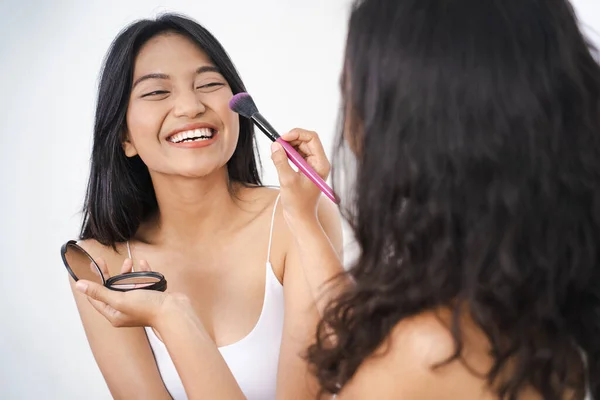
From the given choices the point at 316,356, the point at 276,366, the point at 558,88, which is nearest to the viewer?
the point at 558,88

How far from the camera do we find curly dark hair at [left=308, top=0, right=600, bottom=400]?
70cm

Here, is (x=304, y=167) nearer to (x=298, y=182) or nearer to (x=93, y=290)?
(x=298, y=182)

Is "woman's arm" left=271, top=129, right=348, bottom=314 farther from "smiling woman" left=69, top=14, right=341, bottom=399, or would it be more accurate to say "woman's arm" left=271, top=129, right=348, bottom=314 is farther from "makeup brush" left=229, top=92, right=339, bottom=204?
"smiling woman" left=69, top=14, right=341, bottom=399

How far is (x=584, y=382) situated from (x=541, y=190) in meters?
0.25

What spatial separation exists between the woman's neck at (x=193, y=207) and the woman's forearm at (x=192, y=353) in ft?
1.15

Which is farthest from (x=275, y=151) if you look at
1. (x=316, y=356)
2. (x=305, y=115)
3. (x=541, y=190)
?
(x=305, y=115)

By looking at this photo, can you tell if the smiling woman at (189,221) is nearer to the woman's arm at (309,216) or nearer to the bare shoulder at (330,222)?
the bare shoulder at (330,222)

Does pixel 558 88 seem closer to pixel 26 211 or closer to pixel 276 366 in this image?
pixel 276 366

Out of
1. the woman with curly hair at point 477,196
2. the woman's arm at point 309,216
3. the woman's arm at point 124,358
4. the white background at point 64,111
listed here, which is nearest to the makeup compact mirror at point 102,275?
the woman's arm at point 124,358

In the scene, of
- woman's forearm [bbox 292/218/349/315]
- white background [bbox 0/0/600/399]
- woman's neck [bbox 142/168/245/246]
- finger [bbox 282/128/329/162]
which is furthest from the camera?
white background [bbox 0/0/600/399]

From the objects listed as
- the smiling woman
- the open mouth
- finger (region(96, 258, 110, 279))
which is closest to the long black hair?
the smiling woman

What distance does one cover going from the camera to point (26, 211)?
2002mm

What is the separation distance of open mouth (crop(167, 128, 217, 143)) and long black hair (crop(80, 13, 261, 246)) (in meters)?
0.11

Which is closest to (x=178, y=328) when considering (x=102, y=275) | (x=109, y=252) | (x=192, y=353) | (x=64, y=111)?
(x=192, y=353)
